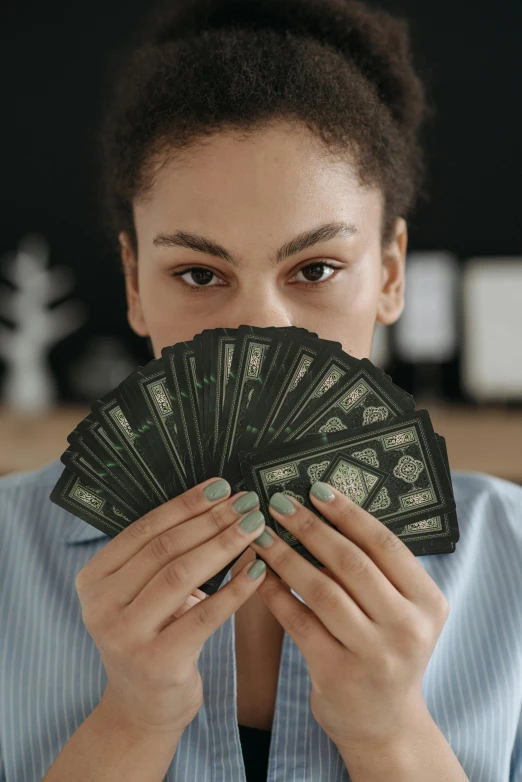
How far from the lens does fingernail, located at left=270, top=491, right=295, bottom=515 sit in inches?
47.1

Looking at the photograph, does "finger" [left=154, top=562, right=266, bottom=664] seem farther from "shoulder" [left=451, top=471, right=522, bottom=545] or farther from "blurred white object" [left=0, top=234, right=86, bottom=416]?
"blurred white object" [left=0, top=234, right=86, bottom=416]

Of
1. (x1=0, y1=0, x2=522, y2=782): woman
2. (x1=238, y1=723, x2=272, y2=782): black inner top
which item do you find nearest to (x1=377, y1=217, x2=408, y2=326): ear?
(x1=0, y1=0, x2=522, y2=782): woman

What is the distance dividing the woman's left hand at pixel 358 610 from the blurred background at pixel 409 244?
2.09 m

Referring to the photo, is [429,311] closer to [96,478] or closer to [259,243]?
[259,243]

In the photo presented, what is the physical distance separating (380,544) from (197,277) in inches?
24.8

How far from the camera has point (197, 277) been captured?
1.55 metres

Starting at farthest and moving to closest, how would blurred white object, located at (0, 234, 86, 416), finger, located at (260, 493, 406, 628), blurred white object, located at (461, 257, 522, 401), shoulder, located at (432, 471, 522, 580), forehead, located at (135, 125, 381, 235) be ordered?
blurred white object, located at (0, 234, 86, 416) < blurred white object, located at (461, 257, 522, 401) < shoulder, located at (432, 471, 522, 580) < forehead, located at (135, 125, 381, 235) < finger, located at (260, 493, 406, 628)

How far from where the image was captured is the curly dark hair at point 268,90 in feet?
4.99

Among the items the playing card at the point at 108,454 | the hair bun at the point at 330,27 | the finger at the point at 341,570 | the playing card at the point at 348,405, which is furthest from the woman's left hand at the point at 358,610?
the hair bun at the point at 330,27

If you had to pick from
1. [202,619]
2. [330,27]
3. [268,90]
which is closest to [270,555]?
[202,619]

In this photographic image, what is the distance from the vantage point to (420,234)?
3.91m

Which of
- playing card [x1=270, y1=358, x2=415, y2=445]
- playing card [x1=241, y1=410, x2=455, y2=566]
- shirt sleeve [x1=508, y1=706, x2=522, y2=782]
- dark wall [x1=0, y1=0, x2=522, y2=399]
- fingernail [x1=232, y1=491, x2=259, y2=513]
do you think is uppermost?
dark wall [x1=0, y1=0, x2=522, y2=399]

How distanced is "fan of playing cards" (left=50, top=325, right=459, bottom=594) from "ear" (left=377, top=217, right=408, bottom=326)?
0.53m

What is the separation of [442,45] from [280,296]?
9.34ft
